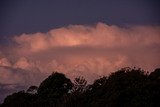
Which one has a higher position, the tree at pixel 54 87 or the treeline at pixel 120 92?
the tree at pixel 54 87

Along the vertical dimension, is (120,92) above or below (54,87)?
below

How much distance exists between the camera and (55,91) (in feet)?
371

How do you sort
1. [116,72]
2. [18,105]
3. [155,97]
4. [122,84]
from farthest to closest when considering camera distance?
1. [18,105]
2. [116,72]
3. [122,84]
4. [155,97]

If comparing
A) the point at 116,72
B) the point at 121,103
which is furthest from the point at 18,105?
the point at 121,103

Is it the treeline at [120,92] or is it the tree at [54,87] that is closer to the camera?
the treeline at [120,92]

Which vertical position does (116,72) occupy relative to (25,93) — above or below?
below

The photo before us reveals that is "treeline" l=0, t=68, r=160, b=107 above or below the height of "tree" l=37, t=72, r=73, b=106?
below

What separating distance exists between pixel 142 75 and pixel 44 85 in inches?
1587

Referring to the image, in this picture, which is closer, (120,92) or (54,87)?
(120,92)

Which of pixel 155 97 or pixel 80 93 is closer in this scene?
pixel 155 97

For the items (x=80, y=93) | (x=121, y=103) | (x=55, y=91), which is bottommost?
(x=121, y=103)

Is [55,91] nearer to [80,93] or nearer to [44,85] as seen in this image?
[44,85]

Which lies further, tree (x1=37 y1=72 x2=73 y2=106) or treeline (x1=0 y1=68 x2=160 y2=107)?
tree (x1=37 y1=72 x2=73 y2=106)

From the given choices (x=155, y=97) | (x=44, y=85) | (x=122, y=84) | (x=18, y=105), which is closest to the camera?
(x=155, y=97)
